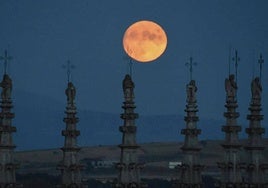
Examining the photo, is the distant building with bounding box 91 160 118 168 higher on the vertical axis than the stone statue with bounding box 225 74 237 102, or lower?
higher

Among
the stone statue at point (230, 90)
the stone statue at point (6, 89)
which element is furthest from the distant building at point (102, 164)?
the stone statue at point (230, 90)

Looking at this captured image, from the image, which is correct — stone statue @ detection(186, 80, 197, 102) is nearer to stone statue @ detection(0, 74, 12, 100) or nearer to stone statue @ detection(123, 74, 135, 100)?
stone statue @ detection(123, 74, 135, 100)

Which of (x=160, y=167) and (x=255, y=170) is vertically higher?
(x=160, y=167)

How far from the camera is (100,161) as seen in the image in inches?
7574

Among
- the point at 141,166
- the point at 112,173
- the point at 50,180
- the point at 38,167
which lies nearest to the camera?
the point at 141,166

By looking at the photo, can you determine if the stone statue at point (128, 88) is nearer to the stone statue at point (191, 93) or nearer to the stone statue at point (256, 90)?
the stone statue at point (191, 93)

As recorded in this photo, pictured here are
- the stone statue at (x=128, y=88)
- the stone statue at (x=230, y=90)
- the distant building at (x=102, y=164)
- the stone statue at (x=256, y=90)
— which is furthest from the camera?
the distant building at (x=102, y=164)

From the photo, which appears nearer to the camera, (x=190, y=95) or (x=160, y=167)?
(x=190, y=95)

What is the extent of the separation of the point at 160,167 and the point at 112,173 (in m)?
8.38

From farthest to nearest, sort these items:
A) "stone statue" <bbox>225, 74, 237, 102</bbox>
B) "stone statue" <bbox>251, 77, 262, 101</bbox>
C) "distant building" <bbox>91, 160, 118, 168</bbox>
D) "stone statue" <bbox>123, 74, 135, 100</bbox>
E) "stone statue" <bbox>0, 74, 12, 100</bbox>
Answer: "distant building" <bbox>91, 160, 118, 168</bbox>
"stone statue" <bbox>251, 77, 262, 101</bbox>
"stone statue" <bbox>0, 74, 12, 100</bbox>
"stone statue" <bbox>225, 74, 237, 102</bbox>
"stone statue" <bbox>123, 74, 135, 100</bbox>

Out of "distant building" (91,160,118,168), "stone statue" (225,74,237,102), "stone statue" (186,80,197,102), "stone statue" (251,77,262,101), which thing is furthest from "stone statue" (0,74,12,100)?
"distant building" (91,160,118,168)

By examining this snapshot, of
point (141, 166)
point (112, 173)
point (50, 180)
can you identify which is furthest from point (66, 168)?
point (112, 173)

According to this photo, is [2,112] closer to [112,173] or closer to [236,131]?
[236,131]

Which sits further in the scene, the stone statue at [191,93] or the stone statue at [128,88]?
the stone statue at [191,93]
